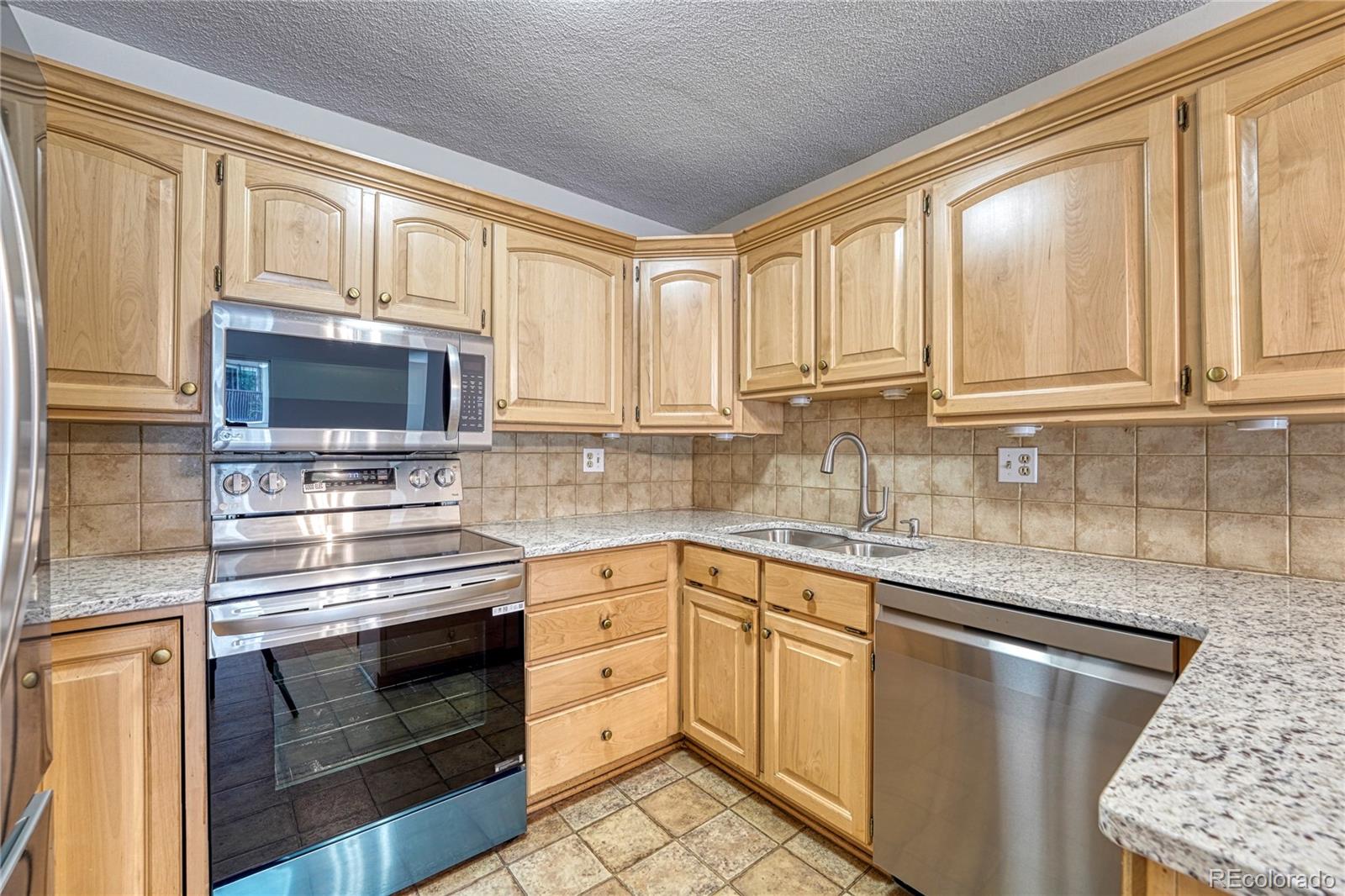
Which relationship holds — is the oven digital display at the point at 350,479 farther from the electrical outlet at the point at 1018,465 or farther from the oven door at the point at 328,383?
the electrical outlet at the point at 1018,465

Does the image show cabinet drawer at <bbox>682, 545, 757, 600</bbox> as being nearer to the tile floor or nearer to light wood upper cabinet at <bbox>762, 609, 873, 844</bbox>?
light wood upper cabinet at <bbox>762, 609, 873, 844</bbox>

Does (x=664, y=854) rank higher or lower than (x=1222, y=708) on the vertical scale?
lower

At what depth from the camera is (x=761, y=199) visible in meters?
2.74

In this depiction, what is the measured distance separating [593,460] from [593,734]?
3.73 feet

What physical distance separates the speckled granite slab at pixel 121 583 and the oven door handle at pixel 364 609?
0.11 meters

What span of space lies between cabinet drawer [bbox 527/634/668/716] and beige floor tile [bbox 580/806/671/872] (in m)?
0.38

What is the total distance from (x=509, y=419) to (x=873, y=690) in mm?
1474

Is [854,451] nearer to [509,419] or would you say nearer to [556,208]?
[509,419]

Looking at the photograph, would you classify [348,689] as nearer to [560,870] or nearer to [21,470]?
[560,870]

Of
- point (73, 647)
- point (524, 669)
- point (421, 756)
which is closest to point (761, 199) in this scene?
point (524, 669)

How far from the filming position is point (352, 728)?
1529 mm

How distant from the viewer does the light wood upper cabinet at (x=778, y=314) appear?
2.16 meters

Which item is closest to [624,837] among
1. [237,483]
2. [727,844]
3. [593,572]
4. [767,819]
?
[727,844]

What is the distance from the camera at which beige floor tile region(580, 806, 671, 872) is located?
1724 mm
